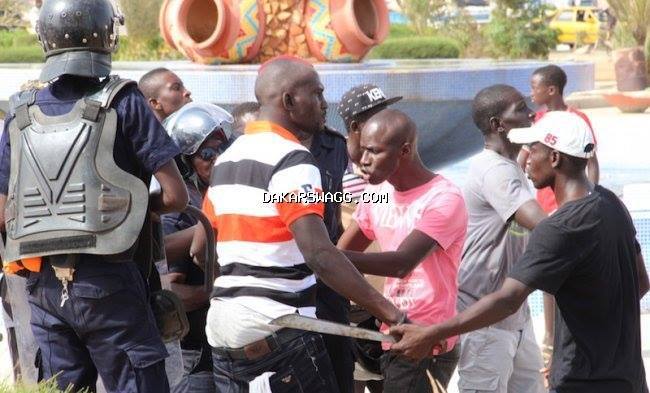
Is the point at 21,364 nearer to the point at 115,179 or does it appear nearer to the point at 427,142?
the point at 115,179

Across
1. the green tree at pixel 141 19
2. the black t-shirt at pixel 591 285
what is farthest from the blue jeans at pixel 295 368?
the green tree at pixel 141 19

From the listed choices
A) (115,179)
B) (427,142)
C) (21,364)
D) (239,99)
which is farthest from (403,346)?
(427,142)

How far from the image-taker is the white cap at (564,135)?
4004mm

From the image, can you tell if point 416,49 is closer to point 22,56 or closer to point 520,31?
point 520,31

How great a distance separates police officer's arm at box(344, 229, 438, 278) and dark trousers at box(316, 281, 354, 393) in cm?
23

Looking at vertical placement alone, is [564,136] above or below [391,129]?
above

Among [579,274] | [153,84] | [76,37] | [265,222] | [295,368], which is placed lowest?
[295,368]

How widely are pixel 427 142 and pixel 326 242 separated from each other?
25.9 ft

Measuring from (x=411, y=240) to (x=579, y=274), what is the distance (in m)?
0.75

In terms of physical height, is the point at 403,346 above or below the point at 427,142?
above

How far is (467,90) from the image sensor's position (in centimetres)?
1112

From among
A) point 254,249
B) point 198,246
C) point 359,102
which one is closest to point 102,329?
point 254,249

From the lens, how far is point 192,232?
484 centimetres

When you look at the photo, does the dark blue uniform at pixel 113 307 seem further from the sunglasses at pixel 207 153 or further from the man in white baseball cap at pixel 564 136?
the man in white baseball cap at pixel 564 136
